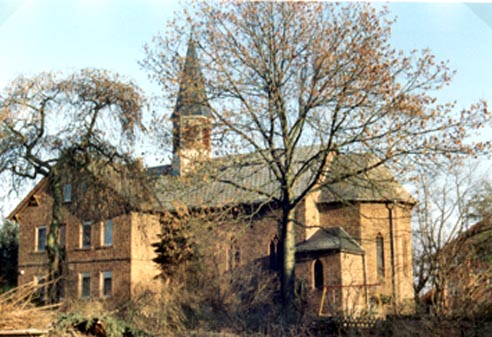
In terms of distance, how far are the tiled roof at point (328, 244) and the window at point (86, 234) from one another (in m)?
12.3

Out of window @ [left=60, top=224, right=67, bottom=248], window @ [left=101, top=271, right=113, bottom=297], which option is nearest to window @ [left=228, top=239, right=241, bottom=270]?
window @ [left=101, top=271, right=113, bottom=297]

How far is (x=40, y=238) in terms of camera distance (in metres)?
38.7

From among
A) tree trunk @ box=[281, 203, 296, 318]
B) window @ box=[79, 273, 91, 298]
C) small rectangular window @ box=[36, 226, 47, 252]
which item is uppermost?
small rectangular window @ box=[36, 226, 47, 252]

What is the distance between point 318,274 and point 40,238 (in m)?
17.3

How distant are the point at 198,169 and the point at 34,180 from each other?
9.10 meters

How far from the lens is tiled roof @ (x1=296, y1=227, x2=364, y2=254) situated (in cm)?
3169

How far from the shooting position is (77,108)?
24656 millimetres

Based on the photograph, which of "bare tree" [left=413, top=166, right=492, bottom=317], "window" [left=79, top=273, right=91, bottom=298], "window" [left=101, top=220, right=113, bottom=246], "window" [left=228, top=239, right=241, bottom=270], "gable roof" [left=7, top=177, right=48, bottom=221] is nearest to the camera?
"bare tree" [left=413, top=166, right=492, bottom=317]

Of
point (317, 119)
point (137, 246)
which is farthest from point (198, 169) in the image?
point (137, 246)

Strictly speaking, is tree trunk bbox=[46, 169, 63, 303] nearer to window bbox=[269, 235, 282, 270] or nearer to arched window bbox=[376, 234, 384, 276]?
window bbox=[269, 235, 282, 270]

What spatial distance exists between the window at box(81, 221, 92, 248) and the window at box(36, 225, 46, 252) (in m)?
2.89

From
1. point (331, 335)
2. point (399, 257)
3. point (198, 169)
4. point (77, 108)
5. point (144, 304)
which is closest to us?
point (331, 335)

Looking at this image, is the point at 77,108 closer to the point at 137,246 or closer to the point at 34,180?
the point at 34,180

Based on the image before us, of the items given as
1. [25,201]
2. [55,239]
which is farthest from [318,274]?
[25,201]
